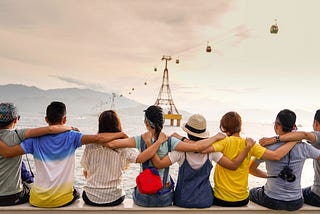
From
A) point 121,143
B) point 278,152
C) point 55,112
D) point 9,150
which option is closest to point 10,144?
point 9,150

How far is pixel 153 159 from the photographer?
2641 mm

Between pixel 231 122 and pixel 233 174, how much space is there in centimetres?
45

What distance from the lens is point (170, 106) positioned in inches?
2842

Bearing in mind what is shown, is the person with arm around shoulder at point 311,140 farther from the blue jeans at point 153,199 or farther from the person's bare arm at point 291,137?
the blue jeans at point 153,199

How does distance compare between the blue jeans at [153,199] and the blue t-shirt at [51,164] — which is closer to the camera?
the blue t-shirt at [51,164]

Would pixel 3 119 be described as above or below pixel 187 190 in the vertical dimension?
above

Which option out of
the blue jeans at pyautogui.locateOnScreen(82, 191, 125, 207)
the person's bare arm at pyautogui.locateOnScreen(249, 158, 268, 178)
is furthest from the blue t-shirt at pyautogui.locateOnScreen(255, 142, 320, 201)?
the blue jeans at pyautogui.locateOnScreen(82, 191, 125, 207)

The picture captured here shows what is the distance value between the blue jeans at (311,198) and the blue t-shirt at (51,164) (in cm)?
216

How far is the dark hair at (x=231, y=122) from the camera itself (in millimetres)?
2771

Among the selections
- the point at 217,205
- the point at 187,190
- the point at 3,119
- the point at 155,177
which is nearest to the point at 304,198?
the point at 217,205

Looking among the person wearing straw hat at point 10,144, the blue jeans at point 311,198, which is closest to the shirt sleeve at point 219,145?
the blue jeans at point 311,198

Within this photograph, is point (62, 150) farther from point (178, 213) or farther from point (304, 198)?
point (304, 198)

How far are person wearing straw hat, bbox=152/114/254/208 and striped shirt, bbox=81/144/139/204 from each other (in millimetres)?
308

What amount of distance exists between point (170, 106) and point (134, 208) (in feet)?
228
